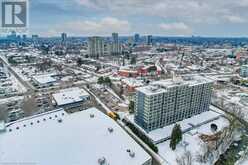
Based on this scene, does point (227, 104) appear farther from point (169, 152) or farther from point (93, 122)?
point (93, 122)

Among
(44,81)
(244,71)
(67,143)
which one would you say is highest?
(244,71)

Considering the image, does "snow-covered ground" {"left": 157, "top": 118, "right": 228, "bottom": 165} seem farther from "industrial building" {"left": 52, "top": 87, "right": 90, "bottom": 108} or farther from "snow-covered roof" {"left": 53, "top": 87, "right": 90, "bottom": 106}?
"snow-covered roof" {"left": 53, "top": 87, "right": 90, "bottom": 106}

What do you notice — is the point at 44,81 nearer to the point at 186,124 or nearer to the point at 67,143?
the point at 67,143

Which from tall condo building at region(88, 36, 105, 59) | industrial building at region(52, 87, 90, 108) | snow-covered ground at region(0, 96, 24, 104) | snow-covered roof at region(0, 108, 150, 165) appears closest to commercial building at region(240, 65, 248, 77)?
industrial building at region(52, 87, 90, 108)

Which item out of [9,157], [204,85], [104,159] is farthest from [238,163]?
[9,157]

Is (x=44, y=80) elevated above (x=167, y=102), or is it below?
above

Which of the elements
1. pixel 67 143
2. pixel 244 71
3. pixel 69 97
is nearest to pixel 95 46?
pixel 69 97
